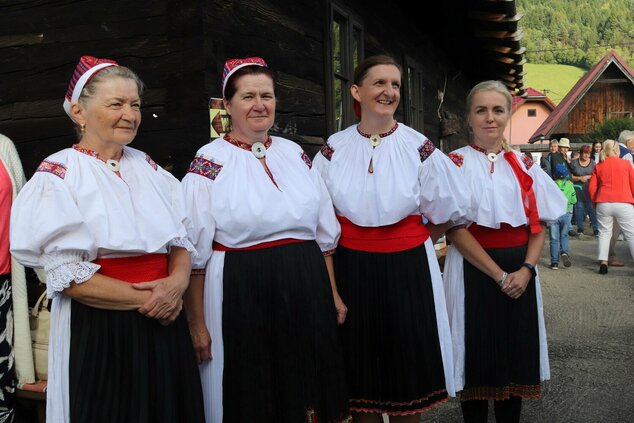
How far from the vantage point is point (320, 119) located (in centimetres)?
469

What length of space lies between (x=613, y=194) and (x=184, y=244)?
762cm

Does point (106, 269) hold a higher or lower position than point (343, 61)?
lower

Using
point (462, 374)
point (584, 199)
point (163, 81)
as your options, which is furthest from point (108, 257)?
point (584, 199)

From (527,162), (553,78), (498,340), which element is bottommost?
(498,340)

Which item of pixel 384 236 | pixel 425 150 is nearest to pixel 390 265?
pixel 384 236

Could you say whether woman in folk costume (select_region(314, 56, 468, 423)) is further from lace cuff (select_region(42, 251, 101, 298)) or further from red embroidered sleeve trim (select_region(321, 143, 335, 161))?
lace cuff (select_region(42, 251, 101, 298))

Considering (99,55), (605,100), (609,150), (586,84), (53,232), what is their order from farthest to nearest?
(605,100), (586,84), (609,150), (99,55), (53,232)

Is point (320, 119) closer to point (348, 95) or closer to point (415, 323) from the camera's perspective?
point (348, 95)

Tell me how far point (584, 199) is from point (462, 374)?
427 inches

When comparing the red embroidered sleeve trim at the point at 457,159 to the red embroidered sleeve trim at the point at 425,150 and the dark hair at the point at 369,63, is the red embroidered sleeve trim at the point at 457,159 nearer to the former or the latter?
the red embroidered sleeve trim at the point at 425,150

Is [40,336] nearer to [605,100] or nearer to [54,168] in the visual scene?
[54,168]

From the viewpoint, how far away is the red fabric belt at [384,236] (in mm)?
2859

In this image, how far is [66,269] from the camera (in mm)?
2109

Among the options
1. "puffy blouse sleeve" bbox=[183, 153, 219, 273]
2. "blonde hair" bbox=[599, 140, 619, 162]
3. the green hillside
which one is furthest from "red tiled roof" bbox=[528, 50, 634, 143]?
the green hillside
